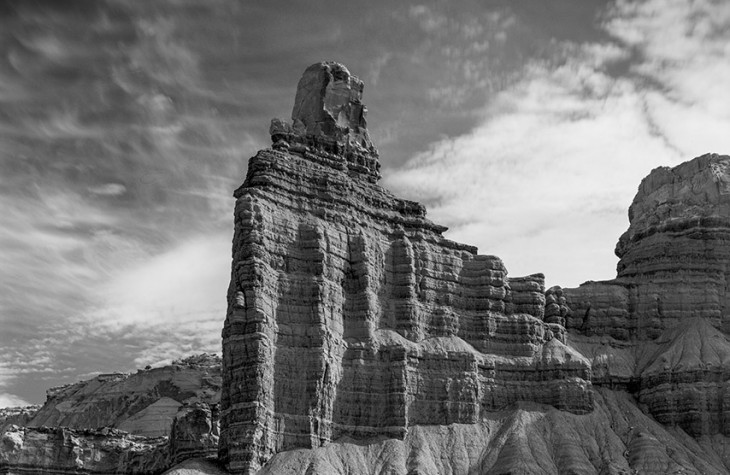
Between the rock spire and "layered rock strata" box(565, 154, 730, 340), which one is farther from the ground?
the rock spire

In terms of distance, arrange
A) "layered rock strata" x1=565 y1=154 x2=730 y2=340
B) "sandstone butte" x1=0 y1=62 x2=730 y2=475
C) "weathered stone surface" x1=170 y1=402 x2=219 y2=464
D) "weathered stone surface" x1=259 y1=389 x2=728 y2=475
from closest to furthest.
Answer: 1. "sandstone butte" x1=0 y1=62 x2=730 y2=475
2. "weathered stone surface" x1=259 y1=389 x2=728 y2=475
3. "weathered stone surface" x1=170 y1=402 x2=219 y2=464
4. "layered rock strata" x1=565 y1=154 x2=730 y2=340

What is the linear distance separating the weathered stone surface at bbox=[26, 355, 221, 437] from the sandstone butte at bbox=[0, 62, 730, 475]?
23.9 meters

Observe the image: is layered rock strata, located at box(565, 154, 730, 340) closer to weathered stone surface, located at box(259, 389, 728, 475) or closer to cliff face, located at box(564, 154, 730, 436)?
cliff face, located at box(564, 154, 730, 436)

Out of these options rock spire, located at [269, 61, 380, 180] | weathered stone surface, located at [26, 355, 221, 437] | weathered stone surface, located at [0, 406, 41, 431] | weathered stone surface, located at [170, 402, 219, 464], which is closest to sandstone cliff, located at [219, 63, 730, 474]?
rock spire, located at [269, 61, 380, 180]

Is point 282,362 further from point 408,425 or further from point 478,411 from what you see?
point 478,411

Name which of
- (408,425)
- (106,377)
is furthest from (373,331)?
(106,377)

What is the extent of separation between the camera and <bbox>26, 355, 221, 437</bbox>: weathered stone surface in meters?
136

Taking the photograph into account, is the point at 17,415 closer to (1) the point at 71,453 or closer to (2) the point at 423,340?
(1) the point at 71,453

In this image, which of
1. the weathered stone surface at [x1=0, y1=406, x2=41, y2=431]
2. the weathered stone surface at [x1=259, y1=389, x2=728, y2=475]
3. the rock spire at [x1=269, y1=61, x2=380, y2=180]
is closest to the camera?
the weathered stone surface at [x1=259, y1=389, x2=728, y2=475]

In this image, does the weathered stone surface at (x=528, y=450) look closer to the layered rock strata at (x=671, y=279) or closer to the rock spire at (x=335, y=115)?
the layered rock strata at (x=671, y=279)

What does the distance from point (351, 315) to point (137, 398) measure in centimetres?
5861

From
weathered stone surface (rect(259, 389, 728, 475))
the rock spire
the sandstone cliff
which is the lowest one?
weathered stone surface (rect(259, 389, 728, 475))

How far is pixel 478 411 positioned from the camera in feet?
302

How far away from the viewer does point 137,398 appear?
5527 inches
